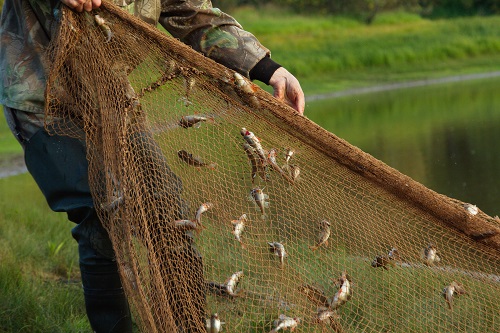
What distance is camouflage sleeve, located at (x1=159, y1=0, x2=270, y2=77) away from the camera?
12.5 ft

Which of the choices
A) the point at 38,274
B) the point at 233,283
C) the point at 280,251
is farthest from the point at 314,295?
the point at 38,274

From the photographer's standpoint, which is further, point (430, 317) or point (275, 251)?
point (430, 317)

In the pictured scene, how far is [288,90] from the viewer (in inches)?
148

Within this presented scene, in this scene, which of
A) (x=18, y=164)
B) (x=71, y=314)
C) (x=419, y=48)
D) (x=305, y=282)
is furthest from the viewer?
(x=419, y=48)

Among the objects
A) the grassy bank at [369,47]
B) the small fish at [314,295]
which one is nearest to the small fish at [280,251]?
the small fish at [314,295]

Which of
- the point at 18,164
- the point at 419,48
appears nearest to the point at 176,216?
the point at 18,164

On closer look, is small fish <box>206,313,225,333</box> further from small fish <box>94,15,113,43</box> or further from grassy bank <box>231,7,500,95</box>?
grassy bank <box>231,7,500,95</box>

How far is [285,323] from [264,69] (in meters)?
1.00

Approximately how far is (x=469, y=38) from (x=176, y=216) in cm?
2386

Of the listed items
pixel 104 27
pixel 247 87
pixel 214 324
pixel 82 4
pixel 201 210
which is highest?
pixel 82 4

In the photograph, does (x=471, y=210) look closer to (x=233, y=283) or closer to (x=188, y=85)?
(x=233, y=283)

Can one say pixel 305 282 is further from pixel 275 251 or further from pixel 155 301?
pixel 155 301

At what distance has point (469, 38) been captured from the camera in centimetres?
2623

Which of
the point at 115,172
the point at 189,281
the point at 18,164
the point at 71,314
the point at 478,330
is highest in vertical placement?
the point at 115,172
